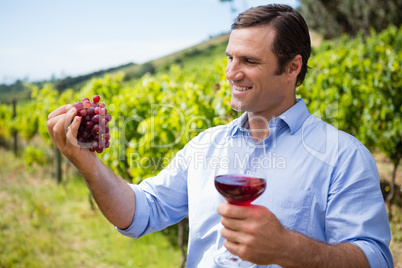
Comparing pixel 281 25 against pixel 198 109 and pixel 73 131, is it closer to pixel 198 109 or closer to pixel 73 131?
pixel 73 131

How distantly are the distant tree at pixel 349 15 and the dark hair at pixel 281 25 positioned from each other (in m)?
26.5

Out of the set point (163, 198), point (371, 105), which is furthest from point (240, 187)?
point (371, 105)

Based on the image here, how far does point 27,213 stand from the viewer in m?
6.34

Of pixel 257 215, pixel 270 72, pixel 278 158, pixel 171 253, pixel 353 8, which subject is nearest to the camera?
pixel 257 215

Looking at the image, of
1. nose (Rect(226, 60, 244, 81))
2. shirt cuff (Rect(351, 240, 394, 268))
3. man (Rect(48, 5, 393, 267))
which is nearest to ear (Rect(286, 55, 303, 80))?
man (Rect(48, 5, 393, 267))

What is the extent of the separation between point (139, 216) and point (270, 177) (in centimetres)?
69

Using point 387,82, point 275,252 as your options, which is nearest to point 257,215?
point 275,252

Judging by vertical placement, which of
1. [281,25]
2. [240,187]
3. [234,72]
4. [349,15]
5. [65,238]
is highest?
[349,15]

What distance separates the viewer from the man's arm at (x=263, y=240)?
1.02 metres

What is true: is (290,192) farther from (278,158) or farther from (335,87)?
(335,87)

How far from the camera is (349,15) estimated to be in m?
28.2

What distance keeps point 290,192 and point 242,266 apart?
15.9 inches

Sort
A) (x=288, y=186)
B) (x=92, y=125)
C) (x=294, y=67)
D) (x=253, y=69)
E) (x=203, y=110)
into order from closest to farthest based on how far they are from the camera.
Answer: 1. (x=92, y=125)
2. (x=288, y=186)
3. (x=253, y=69)
4. (x=294, y=67)
5. (x=203, y=110)

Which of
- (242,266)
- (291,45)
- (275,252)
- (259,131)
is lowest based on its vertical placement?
(242,266)
